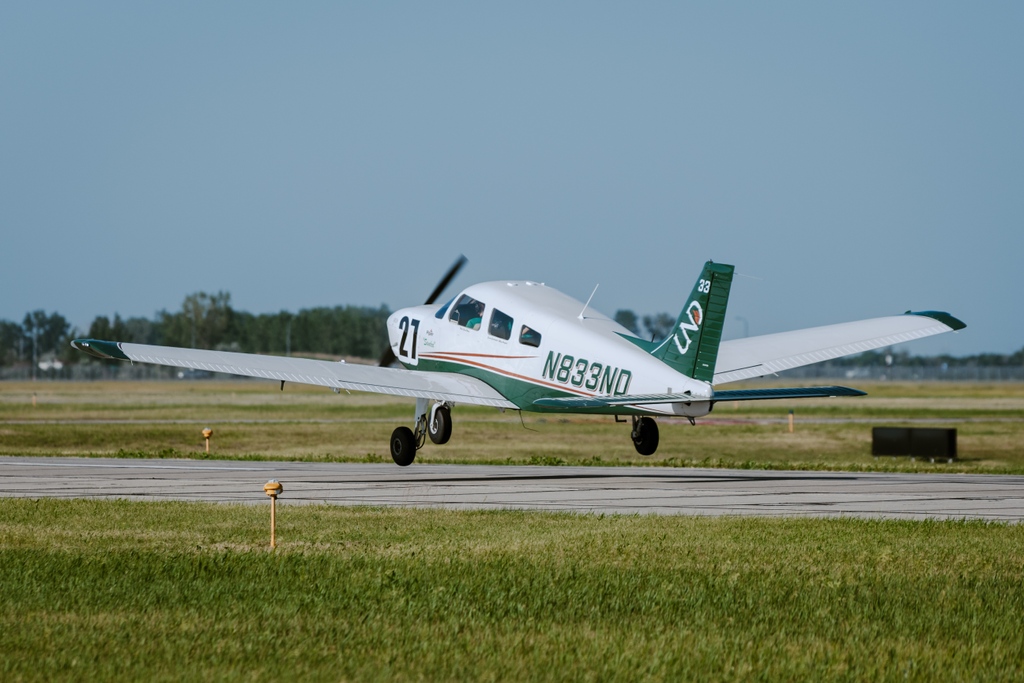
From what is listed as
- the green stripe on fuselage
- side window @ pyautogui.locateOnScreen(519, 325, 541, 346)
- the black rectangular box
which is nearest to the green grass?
the green stripe on fuselage

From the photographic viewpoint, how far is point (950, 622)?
11680 mm

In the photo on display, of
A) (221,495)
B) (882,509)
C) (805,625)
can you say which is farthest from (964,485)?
(805,625)

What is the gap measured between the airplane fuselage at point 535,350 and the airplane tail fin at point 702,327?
0.78 feet

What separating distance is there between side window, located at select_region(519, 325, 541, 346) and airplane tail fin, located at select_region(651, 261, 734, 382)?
3448mm

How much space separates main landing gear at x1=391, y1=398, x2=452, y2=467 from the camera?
29891 millimetres

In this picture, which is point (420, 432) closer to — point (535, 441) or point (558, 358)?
point (558, 358)

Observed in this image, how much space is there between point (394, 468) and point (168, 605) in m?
20.5

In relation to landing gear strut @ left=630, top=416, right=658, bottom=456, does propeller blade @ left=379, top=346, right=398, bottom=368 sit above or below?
above

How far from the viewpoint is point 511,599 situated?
12.7m

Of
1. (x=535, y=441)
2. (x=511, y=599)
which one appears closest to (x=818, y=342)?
(x=511, y=599)

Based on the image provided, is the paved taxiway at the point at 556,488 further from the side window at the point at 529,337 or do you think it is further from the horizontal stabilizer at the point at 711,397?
the side window at the point at 529,337

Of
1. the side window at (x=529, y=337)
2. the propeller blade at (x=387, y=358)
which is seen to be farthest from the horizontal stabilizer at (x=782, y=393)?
the propeller blade at (x=387, y=358)

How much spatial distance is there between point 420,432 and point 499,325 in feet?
12.6

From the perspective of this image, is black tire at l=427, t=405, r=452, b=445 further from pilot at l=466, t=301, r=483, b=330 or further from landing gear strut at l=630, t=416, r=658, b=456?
landing gear strut at l=630, t=416, r=658, b=456
